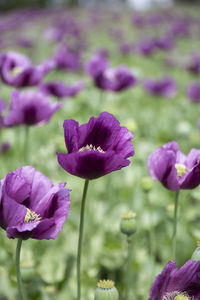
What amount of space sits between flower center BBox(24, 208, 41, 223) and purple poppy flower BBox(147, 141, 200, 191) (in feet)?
1.09

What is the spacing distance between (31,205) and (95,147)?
0.20 m

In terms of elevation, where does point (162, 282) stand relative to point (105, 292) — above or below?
above

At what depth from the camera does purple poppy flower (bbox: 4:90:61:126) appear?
1.50m

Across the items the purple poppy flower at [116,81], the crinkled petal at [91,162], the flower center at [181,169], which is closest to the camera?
the crinkled petal at [91,162]

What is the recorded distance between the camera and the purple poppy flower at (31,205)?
30.5 inches

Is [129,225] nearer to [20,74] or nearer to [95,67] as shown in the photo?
[20,74]

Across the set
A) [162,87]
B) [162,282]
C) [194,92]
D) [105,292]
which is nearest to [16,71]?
[105,292]

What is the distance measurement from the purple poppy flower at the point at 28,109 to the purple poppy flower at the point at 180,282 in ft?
3.03

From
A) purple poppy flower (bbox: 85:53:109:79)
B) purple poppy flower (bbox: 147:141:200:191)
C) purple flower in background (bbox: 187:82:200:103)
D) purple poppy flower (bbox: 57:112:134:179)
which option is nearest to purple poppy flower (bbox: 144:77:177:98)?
purple flower in background (bbox: 187:82:200:103)

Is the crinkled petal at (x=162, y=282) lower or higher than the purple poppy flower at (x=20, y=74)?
lower

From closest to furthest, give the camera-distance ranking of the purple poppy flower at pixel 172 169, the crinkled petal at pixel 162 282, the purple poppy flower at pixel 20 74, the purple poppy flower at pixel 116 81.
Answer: the crinkled petal at pixel 162 282, the purple poppy flower at pixel 172 169, the purple poppy flower at pixel 20 74, the purple poppy flower at pixel 116 81

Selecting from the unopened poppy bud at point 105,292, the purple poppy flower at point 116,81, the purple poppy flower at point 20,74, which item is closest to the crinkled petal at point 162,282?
the unopened poppy bud at point 105,292

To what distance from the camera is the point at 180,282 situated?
77 cm

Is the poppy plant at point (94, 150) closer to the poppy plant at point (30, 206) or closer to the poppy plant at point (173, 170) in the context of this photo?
the poppy plant at point (30, 206)
